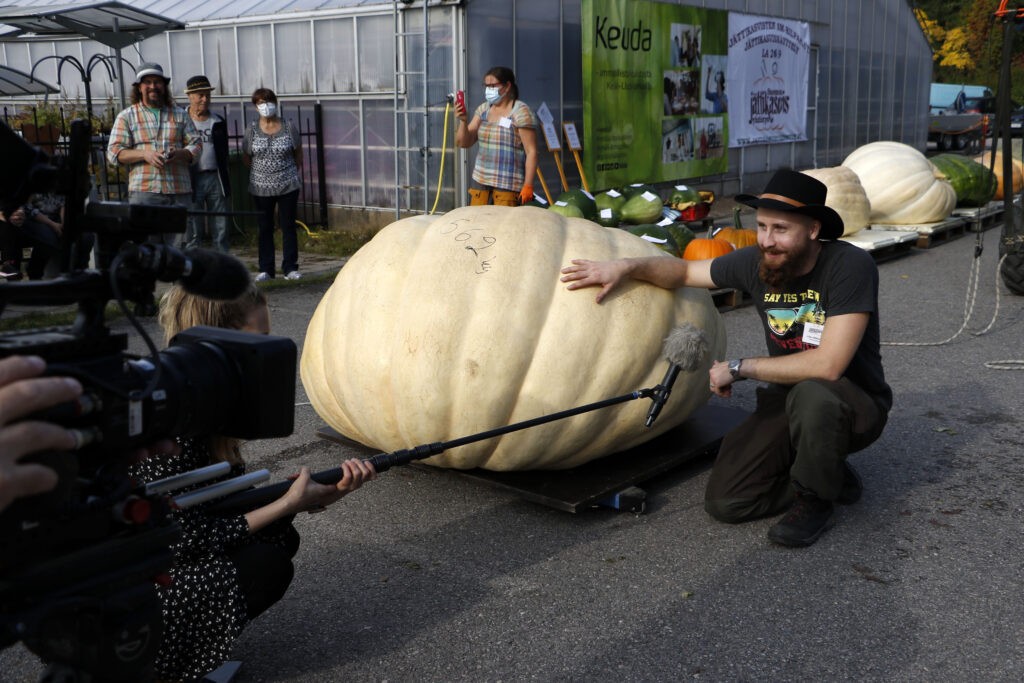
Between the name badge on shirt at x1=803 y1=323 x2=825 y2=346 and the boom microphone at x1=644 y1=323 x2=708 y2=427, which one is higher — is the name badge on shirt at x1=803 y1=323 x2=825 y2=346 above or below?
above

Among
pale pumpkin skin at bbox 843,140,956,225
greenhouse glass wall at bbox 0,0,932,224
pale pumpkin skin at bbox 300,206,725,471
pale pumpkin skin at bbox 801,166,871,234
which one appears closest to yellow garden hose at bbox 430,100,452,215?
greenhouse glass wall at bbox 0,0,932,224

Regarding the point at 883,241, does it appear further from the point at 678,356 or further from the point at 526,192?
the point at 678,356

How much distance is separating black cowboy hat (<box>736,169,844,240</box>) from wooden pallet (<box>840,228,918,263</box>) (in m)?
7.03

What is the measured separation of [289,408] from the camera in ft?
6.77

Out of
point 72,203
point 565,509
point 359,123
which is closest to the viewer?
point 72,203

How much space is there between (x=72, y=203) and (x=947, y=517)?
3691mm

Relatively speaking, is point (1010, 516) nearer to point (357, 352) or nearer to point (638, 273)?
point (638, 273)

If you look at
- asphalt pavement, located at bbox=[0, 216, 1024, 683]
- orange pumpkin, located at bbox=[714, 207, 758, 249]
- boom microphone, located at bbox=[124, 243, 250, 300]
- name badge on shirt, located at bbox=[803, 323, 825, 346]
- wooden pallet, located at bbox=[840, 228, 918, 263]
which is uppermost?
boom microphone, located at bbox=[124, 243, 250, 300]

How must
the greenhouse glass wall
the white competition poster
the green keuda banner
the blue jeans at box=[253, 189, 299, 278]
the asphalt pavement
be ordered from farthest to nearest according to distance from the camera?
the white competition poster
the green keuda banner
the greenhouse glass wall
the blue jeans at box=[253, 189, 299, 278]
the asphalt pavement

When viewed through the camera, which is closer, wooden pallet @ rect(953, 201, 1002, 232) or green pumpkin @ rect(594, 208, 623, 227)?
green pumpkin @ rect(594, 208, 623, 227)

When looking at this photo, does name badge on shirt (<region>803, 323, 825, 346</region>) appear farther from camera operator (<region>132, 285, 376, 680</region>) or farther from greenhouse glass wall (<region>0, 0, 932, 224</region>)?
greenhouse glass wall (<region>0, 0, 932, 224</region>)

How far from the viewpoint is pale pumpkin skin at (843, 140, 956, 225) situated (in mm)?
12227

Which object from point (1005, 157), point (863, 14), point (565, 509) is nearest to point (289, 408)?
point (565, 509)

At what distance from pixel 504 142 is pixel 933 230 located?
6.01 meters
